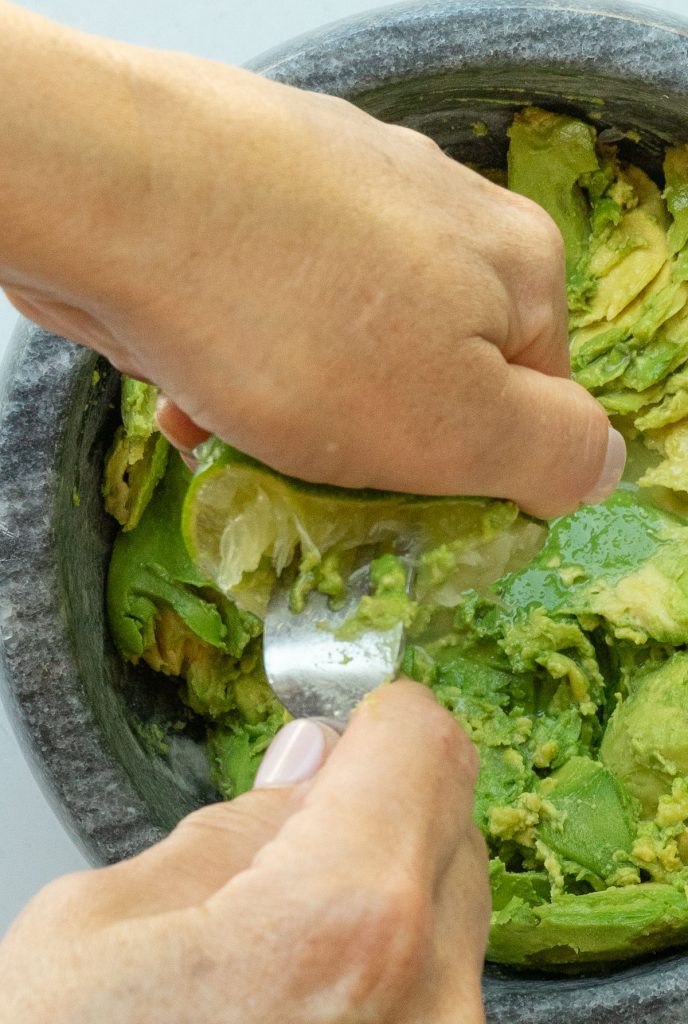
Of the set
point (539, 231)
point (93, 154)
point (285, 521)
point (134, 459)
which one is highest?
point (93, 154)

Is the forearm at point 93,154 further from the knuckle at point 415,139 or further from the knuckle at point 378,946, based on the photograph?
the knuckle at point 378,946

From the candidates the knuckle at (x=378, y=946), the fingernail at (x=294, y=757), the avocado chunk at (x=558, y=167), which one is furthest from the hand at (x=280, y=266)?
the avocado chunk at (x=558, y=167)

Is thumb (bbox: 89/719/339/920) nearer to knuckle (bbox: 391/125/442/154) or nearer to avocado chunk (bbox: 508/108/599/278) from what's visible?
knuckle (bbox: 391/125/442/154)

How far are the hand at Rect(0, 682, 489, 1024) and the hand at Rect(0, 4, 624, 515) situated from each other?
21 cm

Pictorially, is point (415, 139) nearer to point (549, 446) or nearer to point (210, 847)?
point (549, 446)

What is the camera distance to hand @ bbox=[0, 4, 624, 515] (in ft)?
2.11

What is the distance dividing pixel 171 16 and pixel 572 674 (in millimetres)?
1141

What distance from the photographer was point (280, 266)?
2.25ft

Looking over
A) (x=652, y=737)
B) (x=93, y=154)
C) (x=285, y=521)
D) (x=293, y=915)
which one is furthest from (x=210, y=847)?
(x=652, y=737)

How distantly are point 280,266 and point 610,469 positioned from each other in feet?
1.18

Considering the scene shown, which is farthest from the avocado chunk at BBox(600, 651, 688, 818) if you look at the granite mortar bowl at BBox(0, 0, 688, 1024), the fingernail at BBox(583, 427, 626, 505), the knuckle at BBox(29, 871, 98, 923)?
the knuckle at BBox(29, 871, 98, 923)

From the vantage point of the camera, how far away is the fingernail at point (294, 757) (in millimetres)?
715

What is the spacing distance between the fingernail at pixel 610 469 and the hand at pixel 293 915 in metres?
0.30

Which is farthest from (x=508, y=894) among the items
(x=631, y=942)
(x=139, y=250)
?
(x=139, y=250)
